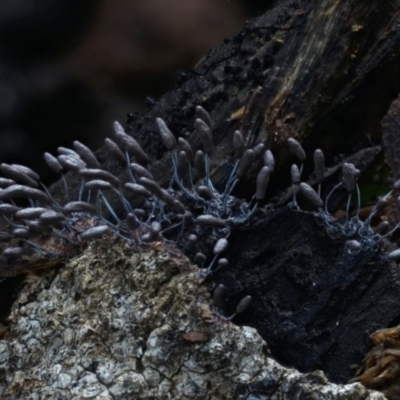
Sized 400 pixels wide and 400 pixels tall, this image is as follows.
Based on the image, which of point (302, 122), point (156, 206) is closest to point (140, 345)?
point (156, 206)


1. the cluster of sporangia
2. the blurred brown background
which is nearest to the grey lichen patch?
the cluster of sporangia

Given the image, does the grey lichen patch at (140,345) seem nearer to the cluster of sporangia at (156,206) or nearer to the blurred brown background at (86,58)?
the cluster of sporangia at (156,206)

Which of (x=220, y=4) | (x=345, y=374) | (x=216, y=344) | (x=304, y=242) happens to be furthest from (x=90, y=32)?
(x=345, y=374)

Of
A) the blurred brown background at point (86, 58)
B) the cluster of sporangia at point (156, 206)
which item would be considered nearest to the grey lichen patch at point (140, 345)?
the cluster of sporangia at point (156, 206)

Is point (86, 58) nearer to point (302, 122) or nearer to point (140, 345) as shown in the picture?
point (302, 122)

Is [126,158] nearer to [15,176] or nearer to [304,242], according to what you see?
[15,176]
